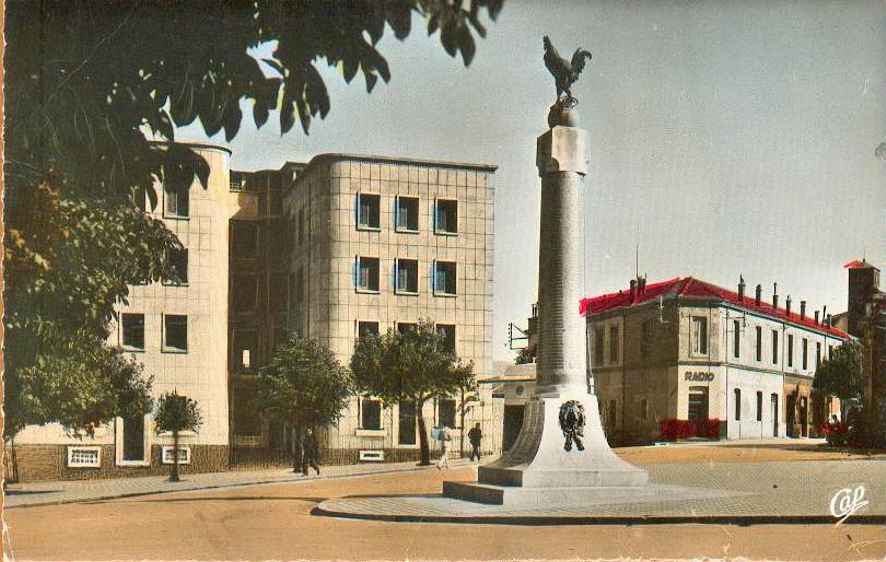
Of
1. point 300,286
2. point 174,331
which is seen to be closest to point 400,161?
point 300,286

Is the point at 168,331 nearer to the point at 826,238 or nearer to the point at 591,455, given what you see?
the point at 591,455

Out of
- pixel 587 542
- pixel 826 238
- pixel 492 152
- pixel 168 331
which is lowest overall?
pixel 587 542

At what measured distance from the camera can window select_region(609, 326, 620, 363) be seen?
11663mm

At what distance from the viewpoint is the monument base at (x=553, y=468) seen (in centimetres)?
1120

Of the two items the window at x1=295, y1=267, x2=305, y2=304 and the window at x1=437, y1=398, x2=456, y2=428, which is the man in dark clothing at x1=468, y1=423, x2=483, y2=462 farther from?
the window at x1=295, y1=267, x2=305, y2=304

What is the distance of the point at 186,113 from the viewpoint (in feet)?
29.4

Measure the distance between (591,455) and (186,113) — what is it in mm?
5074

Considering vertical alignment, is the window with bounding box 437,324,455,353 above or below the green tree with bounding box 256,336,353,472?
above

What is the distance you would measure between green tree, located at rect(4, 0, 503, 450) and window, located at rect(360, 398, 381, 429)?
2.34 meters

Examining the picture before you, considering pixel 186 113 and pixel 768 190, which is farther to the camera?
pixel 768 190

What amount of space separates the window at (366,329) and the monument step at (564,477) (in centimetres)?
189

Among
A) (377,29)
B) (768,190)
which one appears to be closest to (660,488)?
(768,190)

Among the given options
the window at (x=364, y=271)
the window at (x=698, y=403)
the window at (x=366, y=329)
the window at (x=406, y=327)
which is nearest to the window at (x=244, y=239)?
the window at (x=364, y=271)

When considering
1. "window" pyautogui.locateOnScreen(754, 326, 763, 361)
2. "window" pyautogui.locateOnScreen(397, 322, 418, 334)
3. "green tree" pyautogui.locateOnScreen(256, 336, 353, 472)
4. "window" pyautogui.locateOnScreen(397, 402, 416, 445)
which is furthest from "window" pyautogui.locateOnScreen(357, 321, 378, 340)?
"window" pyautogui.locateOnScreen(754, 326, 763, 361)
